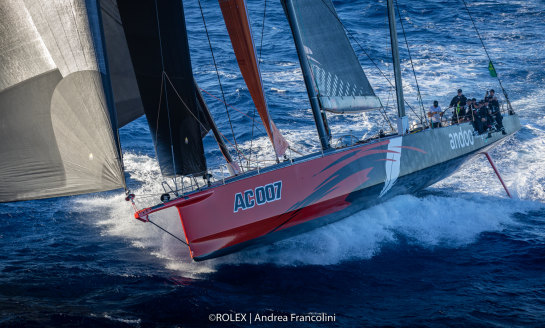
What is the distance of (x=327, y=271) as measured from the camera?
9156 millimetres

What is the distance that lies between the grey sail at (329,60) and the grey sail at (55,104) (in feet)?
16.0

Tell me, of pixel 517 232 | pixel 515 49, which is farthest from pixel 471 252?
pixel 515 49

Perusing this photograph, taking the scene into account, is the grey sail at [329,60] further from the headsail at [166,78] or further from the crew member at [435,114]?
the headsail at [166,78]

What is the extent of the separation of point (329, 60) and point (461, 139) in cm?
449

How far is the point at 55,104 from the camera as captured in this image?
7211mm

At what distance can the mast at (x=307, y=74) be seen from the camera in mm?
10117

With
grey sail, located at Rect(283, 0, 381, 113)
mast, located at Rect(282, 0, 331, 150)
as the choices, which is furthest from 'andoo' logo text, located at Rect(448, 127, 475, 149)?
mast, located at Rect(282, 0, 331, 150)

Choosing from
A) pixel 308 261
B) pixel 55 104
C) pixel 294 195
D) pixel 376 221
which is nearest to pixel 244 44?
pixel 294 195

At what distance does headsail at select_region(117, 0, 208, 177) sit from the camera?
8695 millimetres

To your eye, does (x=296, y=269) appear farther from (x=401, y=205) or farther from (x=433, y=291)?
(x=401, y=205)

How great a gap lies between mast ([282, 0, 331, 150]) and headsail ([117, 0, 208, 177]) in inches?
95.7

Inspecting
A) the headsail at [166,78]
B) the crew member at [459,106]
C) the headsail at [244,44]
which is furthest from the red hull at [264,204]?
the crew member at [459,106]

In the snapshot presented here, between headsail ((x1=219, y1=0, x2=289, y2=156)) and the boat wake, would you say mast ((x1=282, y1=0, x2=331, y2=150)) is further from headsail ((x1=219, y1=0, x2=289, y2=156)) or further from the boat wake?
the boat wake

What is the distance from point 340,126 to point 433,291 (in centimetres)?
1007
